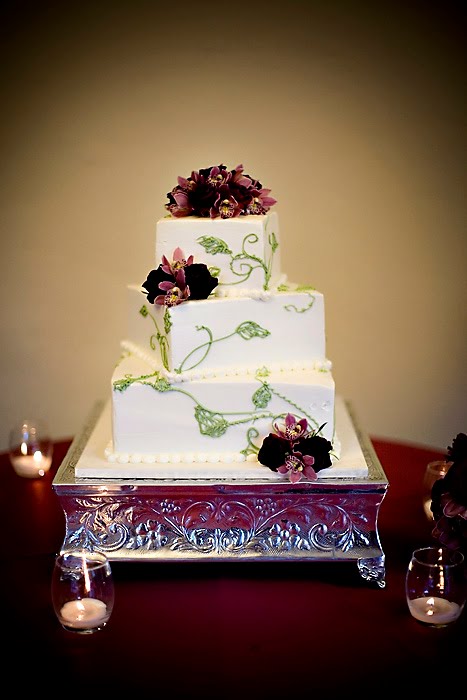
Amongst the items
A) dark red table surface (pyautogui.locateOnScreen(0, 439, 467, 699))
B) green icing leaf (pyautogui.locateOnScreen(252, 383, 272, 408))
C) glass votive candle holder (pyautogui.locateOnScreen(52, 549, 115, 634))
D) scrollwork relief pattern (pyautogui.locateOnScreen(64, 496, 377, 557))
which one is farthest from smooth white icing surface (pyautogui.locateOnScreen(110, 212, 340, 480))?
glass votive candle holder (pyautogui.locateOnScreen(52, 549, 115, 634))

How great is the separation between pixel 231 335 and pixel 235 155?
259 centimetres

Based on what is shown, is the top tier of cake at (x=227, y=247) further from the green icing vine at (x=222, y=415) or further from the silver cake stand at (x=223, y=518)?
the silver cake stand at (x=223, y=518)

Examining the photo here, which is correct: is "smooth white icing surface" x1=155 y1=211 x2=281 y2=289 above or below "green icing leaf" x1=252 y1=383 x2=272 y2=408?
above

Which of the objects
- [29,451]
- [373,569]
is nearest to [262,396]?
[373,569]

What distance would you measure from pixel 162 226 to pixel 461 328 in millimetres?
3116

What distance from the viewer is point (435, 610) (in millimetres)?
2684

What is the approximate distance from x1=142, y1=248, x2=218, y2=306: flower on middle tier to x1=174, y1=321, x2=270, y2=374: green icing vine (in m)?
0.13

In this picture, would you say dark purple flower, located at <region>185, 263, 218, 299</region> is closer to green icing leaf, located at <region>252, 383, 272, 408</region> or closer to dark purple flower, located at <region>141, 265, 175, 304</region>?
dark purple flower, located at <region>141, 265, 175, 304</region>

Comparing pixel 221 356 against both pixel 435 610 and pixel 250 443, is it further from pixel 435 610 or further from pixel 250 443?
pixel 435 610

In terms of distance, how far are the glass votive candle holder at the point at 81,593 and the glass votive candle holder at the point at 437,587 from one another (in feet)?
2.86

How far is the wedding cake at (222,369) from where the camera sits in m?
3.15

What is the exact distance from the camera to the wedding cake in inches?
124

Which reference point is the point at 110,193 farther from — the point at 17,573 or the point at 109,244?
the point at 17,573

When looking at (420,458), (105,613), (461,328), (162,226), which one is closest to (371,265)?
(461,328)
